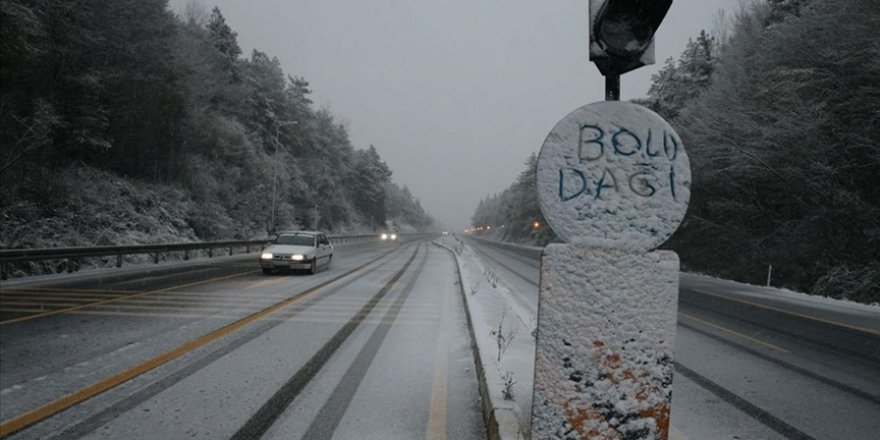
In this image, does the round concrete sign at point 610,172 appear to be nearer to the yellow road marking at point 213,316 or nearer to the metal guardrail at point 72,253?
the yellow road marking at point 213,316

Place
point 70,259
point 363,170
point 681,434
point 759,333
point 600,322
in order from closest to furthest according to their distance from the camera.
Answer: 1. point 600,322
2. point 681,434
3. point 759,333
4. point 70,259
5. point 363,170

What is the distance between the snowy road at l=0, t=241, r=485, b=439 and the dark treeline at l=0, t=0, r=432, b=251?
11421 millimetres

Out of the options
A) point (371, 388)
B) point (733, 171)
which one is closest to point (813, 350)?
point (371, 388)

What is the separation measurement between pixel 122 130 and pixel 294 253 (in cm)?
1743

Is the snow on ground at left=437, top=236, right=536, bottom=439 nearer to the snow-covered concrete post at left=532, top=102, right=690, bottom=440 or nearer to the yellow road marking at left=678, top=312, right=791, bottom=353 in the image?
the snow-covered concrete post at left=532, top=102, right=690, bottom=440

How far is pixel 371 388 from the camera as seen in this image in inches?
189

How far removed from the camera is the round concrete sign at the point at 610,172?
186 cm

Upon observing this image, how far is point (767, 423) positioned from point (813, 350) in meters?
4.24

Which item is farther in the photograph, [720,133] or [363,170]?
[363,170]

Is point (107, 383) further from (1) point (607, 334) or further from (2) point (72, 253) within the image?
(2) point (72, 253)

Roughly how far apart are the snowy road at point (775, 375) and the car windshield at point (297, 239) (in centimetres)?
983

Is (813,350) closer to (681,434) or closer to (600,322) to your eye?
(681,434)

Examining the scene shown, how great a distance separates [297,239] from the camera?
17859 millimetres

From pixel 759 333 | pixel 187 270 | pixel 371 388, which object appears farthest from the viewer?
pixel 187 270
